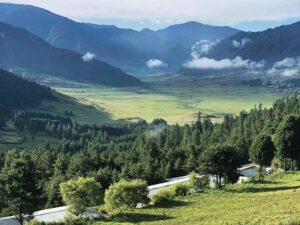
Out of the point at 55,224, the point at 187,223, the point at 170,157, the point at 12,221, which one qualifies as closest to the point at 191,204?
the point at 187,223

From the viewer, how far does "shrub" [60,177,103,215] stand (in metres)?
66.1

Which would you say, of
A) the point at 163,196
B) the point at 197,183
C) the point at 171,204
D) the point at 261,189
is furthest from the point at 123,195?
the point at 261,189

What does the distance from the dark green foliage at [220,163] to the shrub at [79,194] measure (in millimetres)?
22173

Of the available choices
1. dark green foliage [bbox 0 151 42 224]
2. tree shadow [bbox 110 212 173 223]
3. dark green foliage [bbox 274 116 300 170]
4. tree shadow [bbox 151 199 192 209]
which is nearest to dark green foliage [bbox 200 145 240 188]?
dark green foliage [bbox 274 116 300 170]

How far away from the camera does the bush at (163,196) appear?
7316 cm

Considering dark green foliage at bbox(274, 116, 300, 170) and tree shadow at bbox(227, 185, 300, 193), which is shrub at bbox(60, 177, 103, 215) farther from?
dark green foliage at bbox(274, 116, 300, 170)

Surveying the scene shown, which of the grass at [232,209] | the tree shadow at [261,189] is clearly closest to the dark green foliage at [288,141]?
the grass at [232,209]

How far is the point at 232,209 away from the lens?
62531 millimetres

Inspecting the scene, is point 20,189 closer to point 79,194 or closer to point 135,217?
point 79,194

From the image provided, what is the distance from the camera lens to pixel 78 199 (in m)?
66.4

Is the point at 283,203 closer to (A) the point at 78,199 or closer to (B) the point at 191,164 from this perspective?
(A) the point at 78,199

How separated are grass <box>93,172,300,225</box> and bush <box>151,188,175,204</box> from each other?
1858 mm

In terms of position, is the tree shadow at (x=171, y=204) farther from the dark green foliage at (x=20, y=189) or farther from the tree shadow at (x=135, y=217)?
the dark green foliage at (x=20, y=189)

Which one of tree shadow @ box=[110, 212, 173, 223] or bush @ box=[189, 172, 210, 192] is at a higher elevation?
bush @ box=[189, 172, 210, 192]
